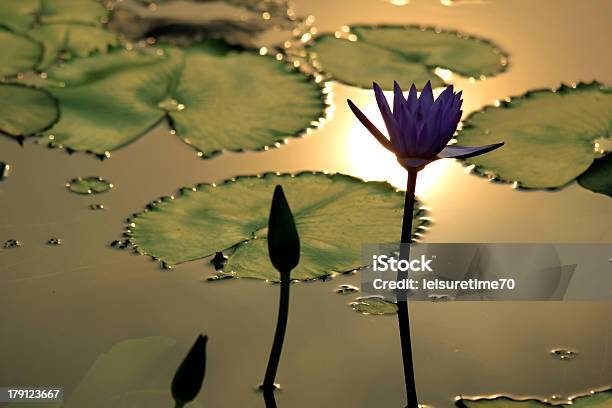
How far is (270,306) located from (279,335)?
0.25m

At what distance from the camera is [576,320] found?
1821 mm


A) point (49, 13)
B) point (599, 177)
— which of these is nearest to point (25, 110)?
point (49, 13)

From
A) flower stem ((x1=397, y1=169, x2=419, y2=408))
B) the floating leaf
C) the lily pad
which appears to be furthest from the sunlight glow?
the floating leaf

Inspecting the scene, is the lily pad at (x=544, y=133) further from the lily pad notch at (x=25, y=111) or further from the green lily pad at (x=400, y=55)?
the lily pad notch at (x=25, y=111)

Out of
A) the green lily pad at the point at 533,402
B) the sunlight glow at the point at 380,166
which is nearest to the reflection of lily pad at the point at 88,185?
the sunlight glow at the point at 380,166

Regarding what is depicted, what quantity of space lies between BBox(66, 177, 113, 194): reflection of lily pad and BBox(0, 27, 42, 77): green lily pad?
59 cm

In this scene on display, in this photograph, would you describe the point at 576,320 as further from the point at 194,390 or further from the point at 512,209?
the point at 194,390

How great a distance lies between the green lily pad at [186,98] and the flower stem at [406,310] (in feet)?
2.27

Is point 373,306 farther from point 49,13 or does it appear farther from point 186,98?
point 49,13

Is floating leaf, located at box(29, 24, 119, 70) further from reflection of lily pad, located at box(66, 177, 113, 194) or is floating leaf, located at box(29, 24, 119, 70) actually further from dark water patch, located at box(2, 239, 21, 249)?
dark water patch, located at box(2, 239, 21, 249)

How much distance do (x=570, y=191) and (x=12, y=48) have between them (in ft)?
5.11

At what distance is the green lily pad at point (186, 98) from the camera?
94.2 inches

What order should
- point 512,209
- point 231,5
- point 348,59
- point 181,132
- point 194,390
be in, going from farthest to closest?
point 231,5
point 348,59
point 181,132
point 512,209
point 194,390

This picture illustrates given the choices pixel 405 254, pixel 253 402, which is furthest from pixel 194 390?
pixel 405 254
